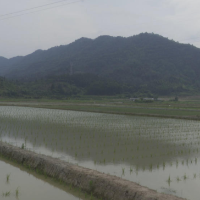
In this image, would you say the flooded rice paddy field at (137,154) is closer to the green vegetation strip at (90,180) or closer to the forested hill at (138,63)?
the green vegetation strip at (90,180)

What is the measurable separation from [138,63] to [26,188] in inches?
3176

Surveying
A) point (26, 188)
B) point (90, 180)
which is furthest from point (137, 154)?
point (26, 188)

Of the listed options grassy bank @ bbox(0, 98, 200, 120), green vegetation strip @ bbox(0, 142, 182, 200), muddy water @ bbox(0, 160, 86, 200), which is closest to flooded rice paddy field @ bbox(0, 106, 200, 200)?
green vegetation strip @ bbox(0, 142, 182, 200)

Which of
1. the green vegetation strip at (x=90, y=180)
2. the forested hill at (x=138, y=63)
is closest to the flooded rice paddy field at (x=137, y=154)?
the green vegetation strip at (x=90, y=180)

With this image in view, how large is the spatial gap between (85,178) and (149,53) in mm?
92450

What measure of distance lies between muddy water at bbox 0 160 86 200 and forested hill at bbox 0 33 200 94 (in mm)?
60305

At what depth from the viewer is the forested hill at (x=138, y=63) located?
232ft

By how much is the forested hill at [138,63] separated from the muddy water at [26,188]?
2374 inches

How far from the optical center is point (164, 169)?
518 centimetres

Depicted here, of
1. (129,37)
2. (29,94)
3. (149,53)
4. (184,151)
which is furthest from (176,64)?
(184,151)

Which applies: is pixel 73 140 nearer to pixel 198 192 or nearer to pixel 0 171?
pixel 0 171

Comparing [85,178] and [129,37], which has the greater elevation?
[129,37]

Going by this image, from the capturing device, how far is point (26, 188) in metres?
4.19

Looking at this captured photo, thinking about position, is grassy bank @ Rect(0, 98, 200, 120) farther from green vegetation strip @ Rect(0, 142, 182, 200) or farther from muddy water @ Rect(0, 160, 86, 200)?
muddy water @ Rect(0, 160, 86, 200)
